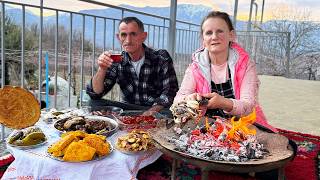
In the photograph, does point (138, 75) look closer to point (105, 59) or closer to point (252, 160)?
point (105, 59)

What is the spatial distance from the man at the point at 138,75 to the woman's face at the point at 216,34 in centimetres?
69

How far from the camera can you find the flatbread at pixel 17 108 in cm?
177

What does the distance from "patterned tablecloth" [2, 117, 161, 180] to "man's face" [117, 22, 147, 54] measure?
1142 millimetres

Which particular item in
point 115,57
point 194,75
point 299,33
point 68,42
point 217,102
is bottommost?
point 217,102

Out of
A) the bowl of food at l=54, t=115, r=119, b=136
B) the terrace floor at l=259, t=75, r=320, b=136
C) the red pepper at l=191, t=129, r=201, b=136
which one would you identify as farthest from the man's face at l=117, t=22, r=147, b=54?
the terrace floor at l=259, t=75, r=320, b=136

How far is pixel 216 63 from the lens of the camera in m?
2.22

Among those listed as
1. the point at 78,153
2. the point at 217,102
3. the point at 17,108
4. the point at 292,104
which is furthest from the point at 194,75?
the point at 292,104

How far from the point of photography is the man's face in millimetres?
2575

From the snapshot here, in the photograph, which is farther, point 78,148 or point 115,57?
point 115,57

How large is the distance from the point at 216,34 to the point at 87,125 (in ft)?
3.23

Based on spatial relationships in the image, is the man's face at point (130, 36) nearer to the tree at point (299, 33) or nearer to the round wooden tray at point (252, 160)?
the round wooden tray at point (252, 160)

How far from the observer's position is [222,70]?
2.20 m

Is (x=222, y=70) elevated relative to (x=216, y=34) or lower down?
lower down

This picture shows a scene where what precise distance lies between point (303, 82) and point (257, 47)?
183cm
